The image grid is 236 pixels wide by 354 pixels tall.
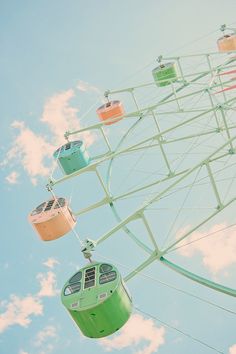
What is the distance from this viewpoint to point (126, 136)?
66.5 feet

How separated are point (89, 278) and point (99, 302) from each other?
43.2 inches

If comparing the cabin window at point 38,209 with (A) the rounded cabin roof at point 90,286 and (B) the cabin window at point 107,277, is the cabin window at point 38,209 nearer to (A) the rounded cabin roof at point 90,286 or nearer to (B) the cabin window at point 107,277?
(A) the rounded cabin roof at point 90,286

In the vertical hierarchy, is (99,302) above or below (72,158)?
below

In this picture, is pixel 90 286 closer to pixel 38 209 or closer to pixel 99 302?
pixel 99 302

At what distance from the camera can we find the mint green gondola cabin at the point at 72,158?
57.6ft

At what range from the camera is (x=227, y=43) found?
889 inches

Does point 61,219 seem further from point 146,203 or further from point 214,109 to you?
point 214,109

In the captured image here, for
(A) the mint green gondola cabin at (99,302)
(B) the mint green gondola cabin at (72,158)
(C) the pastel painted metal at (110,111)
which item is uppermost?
(C) the pastel painted metal at (110,111)

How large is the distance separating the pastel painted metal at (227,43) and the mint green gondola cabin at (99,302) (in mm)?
17039

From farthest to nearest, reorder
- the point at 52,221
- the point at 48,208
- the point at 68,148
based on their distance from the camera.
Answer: the point at 68,148
the point at 48,208
the point at 52,221

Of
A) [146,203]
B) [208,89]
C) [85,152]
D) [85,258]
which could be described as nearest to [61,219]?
[85,258]

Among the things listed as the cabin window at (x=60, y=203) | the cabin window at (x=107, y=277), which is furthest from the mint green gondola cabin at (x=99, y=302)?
the cabin window at (x=60, y=203)

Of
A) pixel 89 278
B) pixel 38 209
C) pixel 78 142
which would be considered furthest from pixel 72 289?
pixel 78 142

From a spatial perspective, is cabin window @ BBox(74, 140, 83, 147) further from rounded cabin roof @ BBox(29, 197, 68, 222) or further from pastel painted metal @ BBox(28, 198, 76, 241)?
pastel painted metal @ BBox(28, 198, 76, 241)
